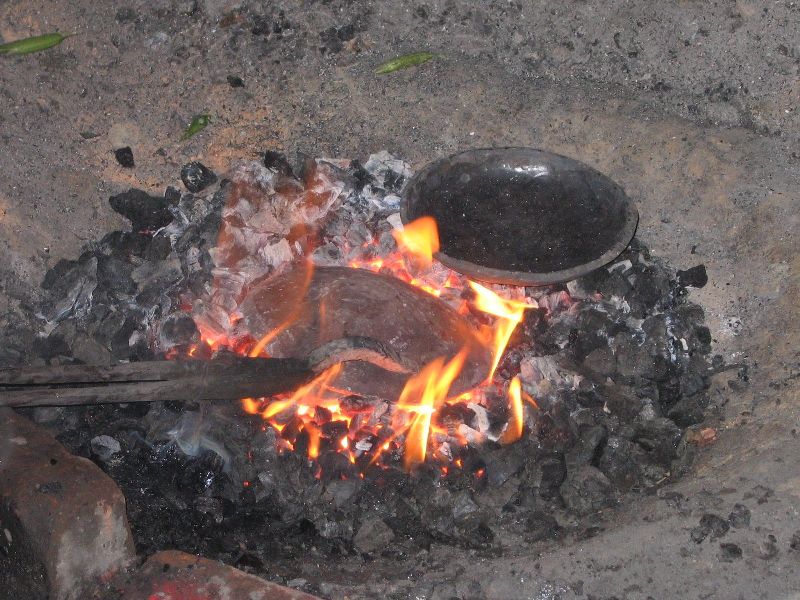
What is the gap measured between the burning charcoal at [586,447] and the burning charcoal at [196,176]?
5.91ft

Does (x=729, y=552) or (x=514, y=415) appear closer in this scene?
(x=729, y=552)

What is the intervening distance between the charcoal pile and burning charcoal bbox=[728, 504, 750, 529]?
31cm

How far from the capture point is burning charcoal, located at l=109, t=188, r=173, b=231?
2982 millimetres

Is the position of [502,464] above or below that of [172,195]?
below

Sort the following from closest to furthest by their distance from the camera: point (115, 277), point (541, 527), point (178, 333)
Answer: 1. point (541, 527)
2. point (178, 333)
3. point (115, 277)

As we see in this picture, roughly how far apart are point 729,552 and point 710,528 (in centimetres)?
8

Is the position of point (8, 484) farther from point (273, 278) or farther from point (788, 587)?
point (788, 587)

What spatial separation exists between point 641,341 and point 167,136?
207cm

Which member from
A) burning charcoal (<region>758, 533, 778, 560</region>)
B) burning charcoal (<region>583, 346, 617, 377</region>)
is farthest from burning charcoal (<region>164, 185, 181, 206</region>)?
burning charcoal (<region>758, 533, 778, 560</region>)

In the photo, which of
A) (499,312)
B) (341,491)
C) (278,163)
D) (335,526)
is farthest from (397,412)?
(278,163)

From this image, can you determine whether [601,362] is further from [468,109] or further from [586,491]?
[468,109]

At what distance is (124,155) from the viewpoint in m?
2.96

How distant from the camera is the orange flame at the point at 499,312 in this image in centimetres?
279

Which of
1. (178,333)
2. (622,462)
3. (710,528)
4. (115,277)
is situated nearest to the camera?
(710,528)
